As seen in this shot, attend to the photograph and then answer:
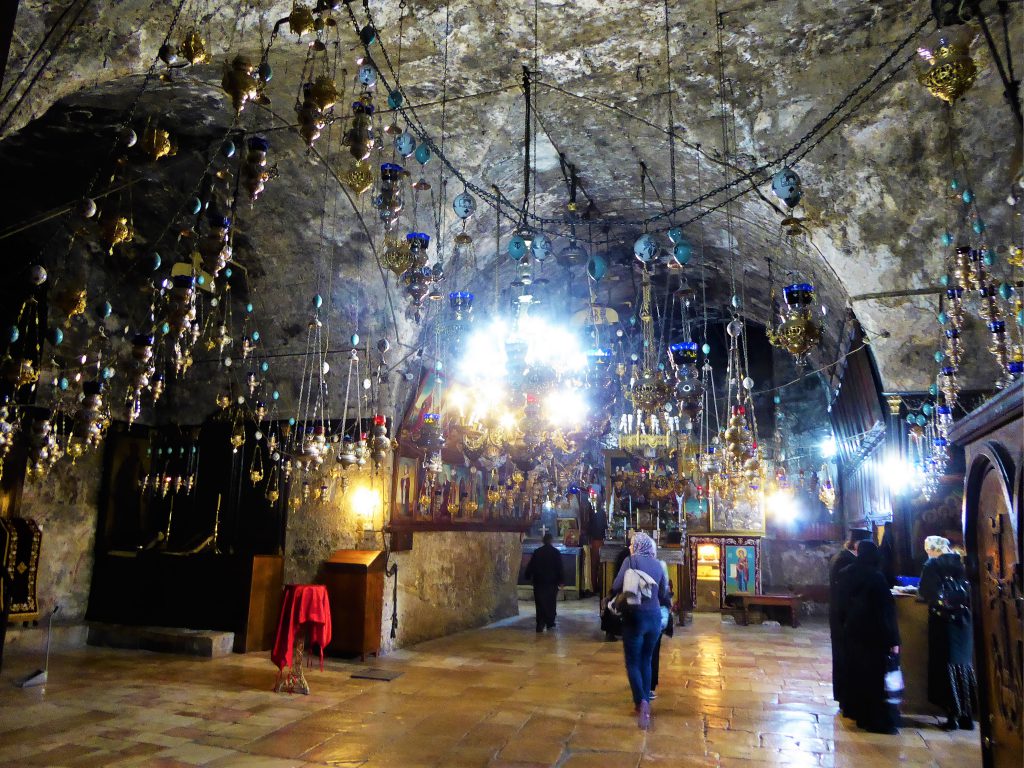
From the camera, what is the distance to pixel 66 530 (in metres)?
9.16

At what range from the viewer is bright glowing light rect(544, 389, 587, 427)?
27.0 feet

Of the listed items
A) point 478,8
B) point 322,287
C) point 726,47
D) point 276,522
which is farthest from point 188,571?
point 726,47

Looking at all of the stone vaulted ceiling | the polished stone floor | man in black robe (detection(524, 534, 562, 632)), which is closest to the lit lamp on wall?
the polished stone floor

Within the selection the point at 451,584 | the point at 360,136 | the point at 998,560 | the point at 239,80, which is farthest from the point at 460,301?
the point at 451,584

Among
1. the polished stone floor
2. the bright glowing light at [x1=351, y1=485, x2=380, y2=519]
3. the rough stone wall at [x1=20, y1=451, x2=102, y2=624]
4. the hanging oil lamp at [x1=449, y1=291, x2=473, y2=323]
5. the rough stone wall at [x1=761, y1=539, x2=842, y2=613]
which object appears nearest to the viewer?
the polished stone floor

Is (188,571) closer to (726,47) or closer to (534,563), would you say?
(534,563)

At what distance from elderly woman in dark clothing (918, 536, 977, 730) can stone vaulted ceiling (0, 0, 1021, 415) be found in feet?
8.98

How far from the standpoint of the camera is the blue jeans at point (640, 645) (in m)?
5.53

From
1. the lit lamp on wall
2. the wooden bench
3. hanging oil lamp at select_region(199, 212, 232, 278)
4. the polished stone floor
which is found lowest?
the polished stone floor

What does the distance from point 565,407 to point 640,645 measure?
3.86 m

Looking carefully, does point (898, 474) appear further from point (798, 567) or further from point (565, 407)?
point (798, 567)

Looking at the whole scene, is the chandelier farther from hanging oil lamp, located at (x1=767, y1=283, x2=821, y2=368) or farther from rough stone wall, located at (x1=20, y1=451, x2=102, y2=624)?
rough stone wall, located at (x1=20, y1=451, x2=102, y2=624)

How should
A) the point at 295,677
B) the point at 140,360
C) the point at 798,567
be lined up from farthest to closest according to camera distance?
1. the point at 798,567
2. the point at 295,677
3. the point at 140,360

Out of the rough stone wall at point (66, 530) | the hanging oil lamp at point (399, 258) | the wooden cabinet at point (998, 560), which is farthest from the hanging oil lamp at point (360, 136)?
the rough stone wall at point (66, 530)
